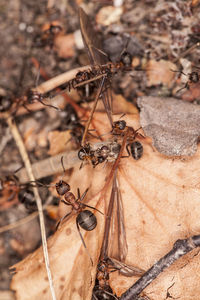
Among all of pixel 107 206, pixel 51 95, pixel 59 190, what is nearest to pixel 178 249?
pixel 107 206

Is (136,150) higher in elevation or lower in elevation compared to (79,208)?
higher

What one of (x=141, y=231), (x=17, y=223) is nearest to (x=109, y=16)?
(x=141, y=231)

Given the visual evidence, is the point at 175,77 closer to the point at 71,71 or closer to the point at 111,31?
the point at 111,31

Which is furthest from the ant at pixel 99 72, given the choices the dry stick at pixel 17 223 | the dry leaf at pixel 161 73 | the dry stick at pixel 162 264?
the dry stick at pixel 162 264

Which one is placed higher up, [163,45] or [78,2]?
[78,2]

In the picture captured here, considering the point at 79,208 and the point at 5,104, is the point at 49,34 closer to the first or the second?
the point at 5,104

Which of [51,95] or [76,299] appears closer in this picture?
[76,299]

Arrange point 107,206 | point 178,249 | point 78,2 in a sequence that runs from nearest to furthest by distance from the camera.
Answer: point 178,249
point 107,206
point 78,2
